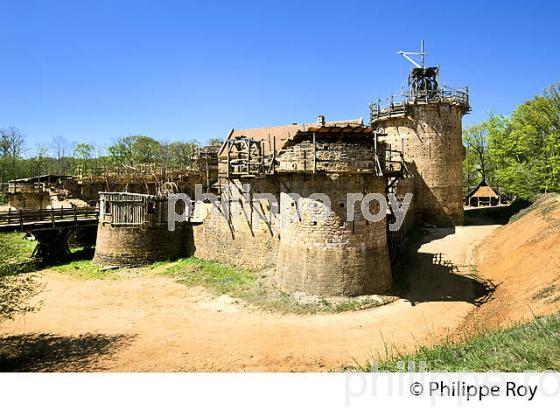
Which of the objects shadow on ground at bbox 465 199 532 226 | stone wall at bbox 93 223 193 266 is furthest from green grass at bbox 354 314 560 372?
shadow on ground at bbox 465 199 532 226

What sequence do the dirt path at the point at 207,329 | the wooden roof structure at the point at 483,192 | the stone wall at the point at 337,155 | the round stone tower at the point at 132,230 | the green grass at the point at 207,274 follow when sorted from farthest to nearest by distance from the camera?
the wooden roof structure at the point at 483,192
the round stone tower at the point at 132,230
the green grass at the point at 207,274
the stone wall at the point at 337,155
the dirt path at the point at 207,329

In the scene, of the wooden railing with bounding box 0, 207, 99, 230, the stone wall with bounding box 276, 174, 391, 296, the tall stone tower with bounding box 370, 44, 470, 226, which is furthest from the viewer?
the tall stone tower with bounding box 370, 44, 470, 226

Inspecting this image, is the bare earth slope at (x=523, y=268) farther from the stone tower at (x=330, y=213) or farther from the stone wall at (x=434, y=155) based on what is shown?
the stone wall at (x=434, y=155)

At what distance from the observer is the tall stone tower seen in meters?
26.8

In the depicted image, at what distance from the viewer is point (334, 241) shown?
14469 millimetres

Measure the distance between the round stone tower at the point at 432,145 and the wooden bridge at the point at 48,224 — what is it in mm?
23385

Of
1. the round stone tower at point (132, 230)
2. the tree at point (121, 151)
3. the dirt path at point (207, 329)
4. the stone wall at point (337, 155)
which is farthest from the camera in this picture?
the tree at point (121, 151)

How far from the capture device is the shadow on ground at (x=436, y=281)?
14844mm

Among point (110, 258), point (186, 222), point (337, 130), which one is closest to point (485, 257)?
point (337, 130)

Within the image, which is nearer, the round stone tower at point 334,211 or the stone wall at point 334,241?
the round stone tower at point 334,211

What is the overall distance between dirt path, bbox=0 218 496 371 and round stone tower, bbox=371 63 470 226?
32.3ft

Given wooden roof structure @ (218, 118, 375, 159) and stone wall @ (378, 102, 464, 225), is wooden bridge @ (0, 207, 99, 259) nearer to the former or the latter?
wooden roof structure @ (218, 118, 375, 159)

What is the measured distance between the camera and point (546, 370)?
554 cm

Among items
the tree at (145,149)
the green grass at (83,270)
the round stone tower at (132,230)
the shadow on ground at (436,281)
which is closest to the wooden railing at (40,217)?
the green grass at (83,270)
